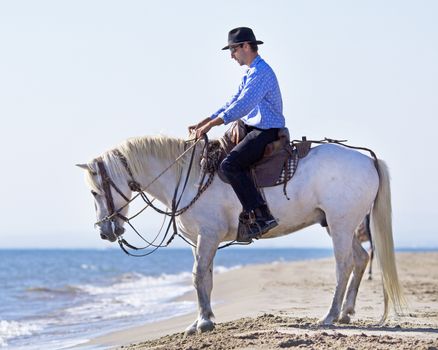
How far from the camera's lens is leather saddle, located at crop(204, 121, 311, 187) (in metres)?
8.54

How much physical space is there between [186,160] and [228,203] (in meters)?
0.62

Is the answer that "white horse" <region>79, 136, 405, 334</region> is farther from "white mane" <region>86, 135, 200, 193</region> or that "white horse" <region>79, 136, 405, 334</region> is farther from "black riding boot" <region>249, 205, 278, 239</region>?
"black riding boot" <region>249, 205, 278, 239</region>

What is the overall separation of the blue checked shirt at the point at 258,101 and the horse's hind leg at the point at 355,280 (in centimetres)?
162

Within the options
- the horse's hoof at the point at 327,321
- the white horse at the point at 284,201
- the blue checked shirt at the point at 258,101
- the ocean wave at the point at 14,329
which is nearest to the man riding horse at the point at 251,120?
the blue checked shirt at the point at 258,101

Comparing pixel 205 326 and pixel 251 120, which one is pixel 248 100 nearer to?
pixel 251 120

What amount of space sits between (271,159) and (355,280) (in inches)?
62.9

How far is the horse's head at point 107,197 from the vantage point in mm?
8695

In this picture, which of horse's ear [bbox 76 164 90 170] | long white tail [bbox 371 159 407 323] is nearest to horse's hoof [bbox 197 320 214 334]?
long white tail [bbox 371 159 407 323]

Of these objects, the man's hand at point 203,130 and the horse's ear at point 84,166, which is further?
the horse's ear at point 84,166

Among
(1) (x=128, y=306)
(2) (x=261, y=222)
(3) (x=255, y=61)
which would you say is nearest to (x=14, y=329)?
(1) (x=128, y=306)

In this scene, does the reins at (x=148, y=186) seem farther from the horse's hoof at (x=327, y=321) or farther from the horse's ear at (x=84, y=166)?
the horse's hoof at (x=327, y=321)

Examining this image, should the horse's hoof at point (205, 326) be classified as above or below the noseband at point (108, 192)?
below

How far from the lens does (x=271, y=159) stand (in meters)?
A: 8.57

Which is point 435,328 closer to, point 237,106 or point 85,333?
point 237,106
